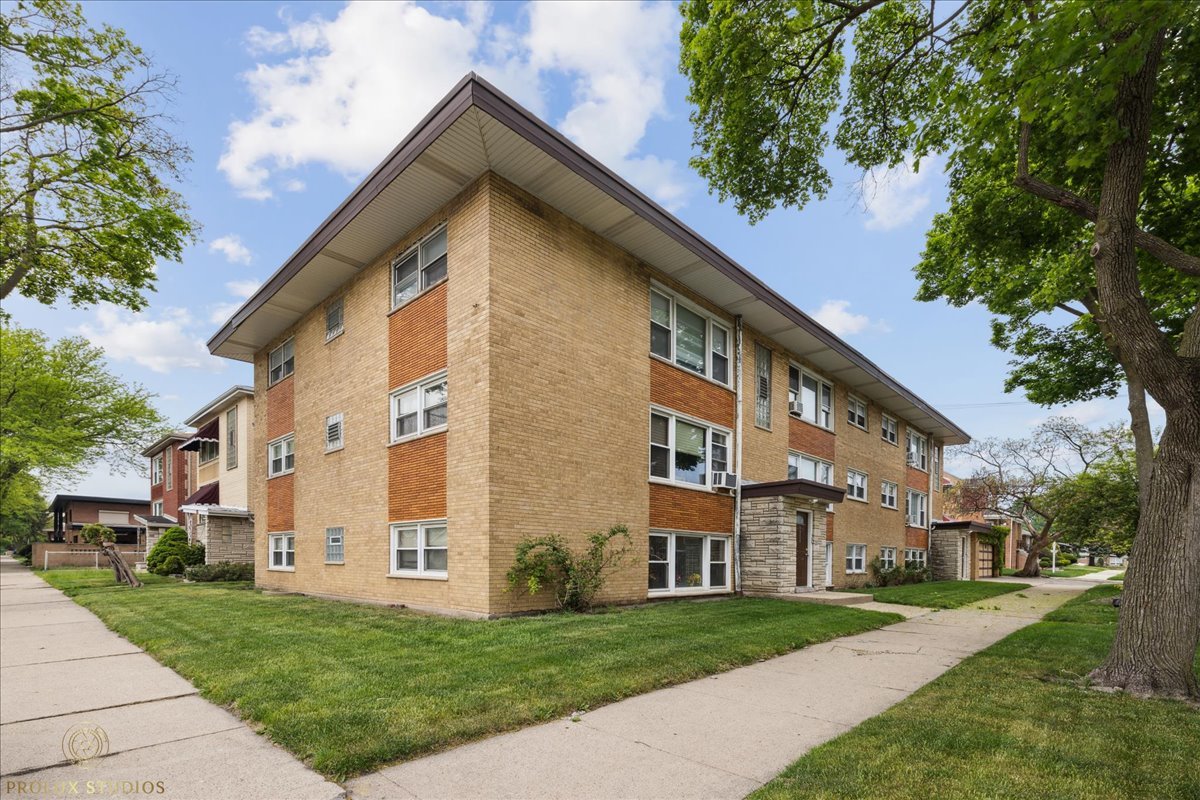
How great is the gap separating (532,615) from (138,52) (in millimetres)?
13484

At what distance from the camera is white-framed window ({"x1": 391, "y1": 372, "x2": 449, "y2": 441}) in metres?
11.8

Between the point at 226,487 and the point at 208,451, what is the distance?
4.76 meters

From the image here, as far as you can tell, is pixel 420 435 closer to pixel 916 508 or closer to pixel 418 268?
pixel 418 268

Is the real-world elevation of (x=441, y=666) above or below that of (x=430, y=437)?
below

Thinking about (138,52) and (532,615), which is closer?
(532,615)

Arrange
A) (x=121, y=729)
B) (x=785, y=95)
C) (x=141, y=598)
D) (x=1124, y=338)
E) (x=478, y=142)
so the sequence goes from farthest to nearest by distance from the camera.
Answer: (x=141, y=598) → (x=478, y=142) → (x=785, y=95) → (x=1124, y=338) → (x=121, y=729)

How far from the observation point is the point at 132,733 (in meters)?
4.97

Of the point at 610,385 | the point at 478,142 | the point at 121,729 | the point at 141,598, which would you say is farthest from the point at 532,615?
the point at 141,598

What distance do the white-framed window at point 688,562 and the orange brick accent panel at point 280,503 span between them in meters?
10.0

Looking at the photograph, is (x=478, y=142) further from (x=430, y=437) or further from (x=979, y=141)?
(x=979, y=141)

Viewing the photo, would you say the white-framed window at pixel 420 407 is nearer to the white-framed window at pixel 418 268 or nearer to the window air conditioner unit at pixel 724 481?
the white-framed window at pixel 418 268

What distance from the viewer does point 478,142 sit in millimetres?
9977

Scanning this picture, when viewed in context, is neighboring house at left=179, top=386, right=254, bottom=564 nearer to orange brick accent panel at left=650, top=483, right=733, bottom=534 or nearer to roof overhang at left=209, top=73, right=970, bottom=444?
roof overhang at left=209, top=73, right=970, bottom=444

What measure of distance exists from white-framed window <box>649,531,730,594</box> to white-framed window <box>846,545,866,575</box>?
832cm
